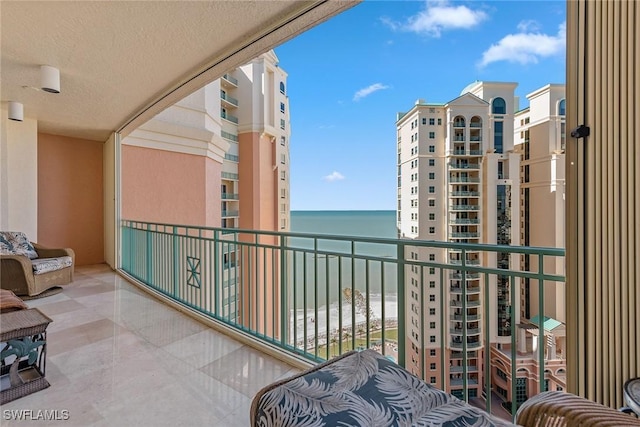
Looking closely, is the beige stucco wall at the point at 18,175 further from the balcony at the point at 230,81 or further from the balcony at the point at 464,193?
the balcony at the point at 464,193

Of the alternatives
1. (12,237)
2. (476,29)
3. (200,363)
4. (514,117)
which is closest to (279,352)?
(200,363)

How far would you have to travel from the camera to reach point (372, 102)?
87.8 ft

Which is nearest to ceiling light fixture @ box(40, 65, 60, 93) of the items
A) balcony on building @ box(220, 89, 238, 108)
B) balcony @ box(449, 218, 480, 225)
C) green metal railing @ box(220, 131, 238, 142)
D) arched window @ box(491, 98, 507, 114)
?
green metal railing @ box(220, 131, 238, 142)

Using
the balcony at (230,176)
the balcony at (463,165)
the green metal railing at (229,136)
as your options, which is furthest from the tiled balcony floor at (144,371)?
the balcony at (463,165)

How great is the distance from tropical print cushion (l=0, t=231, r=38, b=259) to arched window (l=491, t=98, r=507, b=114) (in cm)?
1669

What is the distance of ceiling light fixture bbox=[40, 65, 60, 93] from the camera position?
257cm

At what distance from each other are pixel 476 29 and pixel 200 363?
2354cm

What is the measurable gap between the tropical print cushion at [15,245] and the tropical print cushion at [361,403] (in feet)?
15.4

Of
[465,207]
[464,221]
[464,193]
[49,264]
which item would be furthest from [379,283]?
[464,193]

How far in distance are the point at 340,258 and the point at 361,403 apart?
1.10m

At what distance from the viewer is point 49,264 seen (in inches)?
148

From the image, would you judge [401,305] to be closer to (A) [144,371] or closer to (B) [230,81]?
(A) [144,371]

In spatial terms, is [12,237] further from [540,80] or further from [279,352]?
[540,80]

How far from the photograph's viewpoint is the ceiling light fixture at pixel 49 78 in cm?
257
